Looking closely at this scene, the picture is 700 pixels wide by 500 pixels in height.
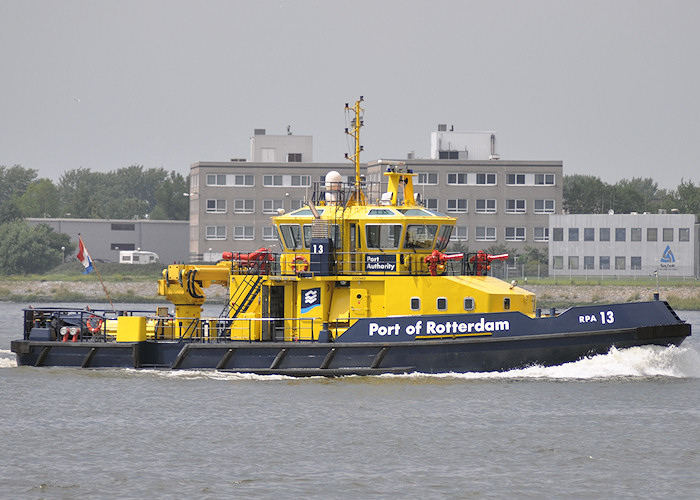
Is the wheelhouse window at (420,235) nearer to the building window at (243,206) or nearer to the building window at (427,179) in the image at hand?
the building window at (427,179)

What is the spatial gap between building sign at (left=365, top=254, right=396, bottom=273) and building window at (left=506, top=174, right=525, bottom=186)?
176 ft

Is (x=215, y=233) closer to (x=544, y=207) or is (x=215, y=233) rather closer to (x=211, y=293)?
(x=211, y=293)

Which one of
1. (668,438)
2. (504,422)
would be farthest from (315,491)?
(668,438)

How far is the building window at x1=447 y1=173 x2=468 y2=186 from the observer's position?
7750 centimetres

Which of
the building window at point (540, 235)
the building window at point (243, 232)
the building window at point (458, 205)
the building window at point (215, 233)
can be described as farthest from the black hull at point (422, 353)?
the building window at point (540, 235)

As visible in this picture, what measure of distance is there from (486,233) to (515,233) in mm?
2003

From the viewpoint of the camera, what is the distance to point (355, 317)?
25.2m

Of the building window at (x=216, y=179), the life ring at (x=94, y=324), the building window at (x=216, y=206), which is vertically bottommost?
the life ring at (x=94, y=324)

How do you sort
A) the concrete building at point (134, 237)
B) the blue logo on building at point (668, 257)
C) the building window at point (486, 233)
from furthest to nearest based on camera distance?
the concrete building at point (134, 237) → the building window at point (486, 233) → the blue logo on building at point (668, 257)

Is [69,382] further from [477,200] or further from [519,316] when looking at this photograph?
[477,200]

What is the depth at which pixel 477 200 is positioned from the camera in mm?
78062

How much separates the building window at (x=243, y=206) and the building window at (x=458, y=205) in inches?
523

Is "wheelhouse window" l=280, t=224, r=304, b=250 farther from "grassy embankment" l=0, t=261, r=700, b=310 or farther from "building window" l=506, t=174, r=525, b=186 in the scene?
"building window" l=506, t=174, r=525, b=186

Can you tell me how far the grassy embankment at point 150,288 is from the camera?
63219mm
